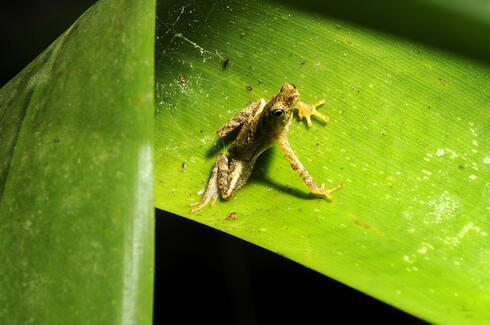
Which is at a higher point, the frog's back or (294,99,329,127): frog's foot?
(294,99,329,127): frog's foot

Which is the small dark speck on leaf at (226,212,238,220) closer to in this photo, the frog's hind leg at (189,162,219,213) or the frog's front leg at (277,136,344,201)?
the frog's hind leg at (189,162,219,213)

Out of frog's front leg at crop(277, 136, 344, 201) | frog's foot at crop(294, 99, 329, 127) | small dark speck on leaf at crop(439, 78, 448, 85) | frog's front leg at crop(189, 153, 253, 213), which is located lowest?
frog's front leg at crop(189, 153, 253, 213)

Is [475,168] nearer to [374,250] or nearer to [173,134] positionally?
[374,250]

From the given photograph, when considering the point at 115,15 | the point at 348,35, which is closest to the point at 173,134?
the point at 115,15

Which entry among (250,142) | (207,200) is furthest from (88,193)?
(250,142)

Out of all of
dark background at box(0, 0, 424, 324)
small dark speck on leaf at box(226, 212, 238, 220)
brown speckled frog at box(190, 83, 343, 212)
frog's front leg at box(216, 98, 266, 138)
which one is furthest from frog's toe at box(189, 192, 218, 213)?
dark background at box(0, 0, 424, 324)

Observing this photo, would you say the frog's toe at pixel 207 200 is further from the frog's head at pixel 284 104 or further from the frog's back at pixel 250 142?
the frog's head at pixel 284 104

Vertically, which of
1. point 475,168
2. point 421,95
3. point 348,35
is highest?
point 348,35
